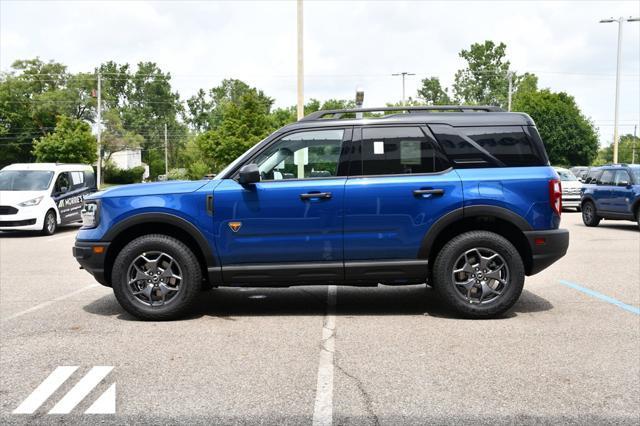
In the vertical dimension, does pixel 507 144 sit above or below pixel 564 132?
below

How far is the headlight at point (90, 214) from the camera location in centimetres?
635

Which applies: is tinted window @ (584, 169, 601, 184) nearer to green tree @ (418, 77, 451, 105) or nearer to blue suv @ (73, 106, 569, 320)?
blue suv @ (73, 106, 569, 320)

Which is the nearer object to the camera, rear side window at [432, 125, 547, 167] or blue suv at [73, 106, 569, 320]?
blue suv at [73, 106, 569, 320]

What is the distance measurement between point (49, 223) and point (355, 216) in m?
12.6

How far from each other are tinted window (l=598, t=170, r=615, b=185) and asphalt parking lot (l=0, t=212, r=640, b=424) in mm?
9618

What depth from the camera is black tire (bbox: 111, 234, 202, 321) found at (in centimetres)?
617

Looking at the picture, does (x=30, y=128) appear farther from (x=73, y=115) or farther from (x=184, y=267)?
(x=184, y=267)

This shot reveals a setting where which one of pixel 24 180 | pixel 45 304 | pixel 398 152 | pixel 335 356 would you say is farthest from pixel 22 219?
pixel 335 356

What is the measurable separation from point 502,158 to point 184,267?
3215 mm

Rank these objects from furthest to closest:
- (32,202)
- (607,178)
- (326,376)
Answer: (607,178) < (32,202) < (326,376)

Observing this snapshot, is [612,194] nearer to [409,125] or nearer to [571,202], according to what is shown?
[571,202]

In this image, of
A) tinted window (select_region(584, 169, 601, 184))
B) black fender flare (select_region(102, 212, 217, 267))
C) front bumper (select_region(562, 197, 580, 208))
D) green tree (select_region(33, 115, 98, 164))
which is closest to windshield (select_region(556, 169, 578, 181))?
front bumper (select_region(562, 197, 580, 208))

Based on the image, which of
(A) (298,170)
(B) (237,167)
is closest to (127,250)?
(B) (237,167)

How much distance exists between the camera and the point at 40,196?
16266 mm
